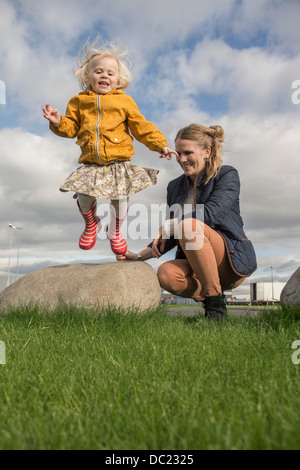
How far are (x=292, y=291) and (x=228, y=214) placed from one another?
1.32 meters

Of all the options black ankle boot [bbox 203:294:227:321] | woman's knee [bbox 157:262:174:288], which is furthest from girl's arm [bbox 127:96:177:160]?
black ankle boot [bbox 203:294:227:321]

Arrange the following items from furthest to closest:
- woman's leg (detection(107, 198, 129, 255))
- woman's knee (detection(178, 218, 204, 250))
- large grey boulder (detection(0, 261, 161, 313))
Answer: woman's leg (detection(107, 198, 129, 255))
large grey boulder (detection(0, 261, 161, 313))
woman's knee (detection(178, 218, 204, 250))

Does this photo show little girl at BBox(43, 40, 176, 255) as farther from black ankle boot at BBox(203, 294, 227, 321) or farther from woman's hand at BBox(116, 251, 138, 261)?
black ankle boot at BBox(203, 294, 227, 321)

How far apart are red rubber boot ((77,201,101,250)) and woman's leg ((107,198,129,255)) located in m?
0.24

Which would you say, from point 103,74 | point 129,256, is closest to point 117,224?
point 129,256

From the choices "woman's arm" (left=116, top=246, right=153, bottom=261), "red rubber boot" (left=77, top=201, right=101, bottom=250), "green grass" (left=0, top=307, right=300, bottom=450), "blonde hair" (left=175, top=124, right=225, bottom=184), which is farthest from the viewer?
"woman's arm" (left=116, top=246, right=153, bottom=261)

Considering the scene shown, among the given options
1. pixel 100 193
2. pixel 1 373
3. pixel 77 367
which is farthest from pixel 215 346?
pixel 100 193

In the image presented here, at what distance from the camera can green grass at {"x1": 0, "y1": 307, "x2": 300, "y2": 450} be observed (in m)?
1.57

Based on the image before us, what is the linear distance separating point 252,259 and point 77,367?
104 inches

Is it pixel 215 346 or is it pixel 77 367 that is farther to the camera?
pixel 215 346

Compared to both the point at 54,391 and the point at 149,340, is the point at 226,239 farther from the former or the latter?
the point at 54,391

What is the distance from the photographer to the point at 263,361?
2.52m

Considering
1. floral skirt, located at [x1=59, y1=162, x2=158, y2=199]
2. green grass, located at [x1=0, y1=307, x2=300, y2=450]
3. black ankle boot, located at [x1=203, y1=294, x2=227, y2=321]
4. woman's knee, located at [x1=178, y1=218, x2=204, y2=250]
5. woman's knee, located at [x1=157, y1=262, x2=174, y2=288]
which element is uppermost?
floral skirt, located at [x1=59, y1=162, x2=158, y2=199]

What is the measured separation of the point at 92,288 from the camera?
484cm
